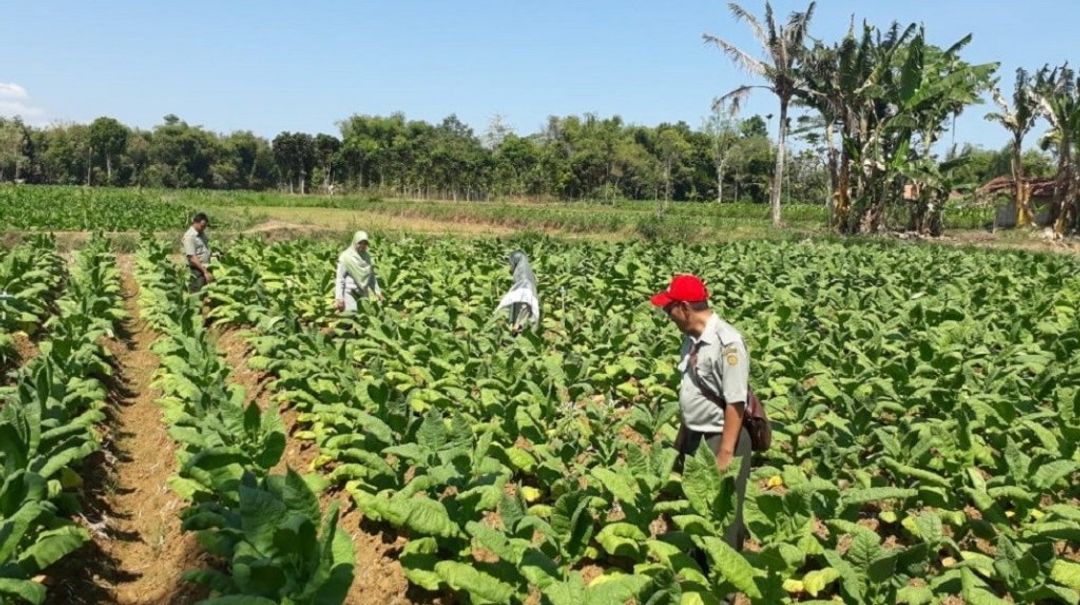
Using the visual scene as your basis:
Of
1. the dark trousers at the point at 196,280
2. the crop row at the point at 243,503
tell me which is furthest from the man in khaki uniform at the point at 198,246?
the crop row at the point at 243,503

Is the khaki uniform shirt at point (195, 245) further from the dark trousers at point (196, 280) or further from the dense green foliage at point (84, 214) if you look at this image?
the dense green foliage at point (84, 214)

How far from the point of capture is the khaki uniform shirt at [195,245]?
11.8m

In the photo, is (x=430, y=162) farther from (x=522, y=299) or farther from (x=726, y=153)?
(x=522, y=299)

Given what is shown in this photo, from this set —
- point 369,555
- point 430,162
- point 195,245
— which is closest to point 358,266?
point 195,245

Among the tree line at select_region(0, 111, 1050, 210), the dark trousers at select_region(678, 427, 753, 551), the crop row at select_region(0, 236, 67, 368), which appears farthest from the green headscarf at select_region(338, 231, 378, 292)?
the tree line at select_region(0, 111, 1050, 210)

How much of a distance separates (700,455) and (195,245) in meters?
9.59

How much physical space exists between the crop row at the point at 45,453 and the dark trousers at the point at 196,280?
3509 millimetres

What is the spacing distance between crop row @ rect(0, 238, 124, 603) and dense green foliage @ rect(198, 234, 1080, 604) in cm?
152

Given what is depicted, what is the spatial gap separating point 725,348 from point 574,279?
9.18 metres

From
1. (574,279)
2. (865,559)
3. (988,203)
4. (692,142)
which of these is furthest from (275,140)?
(865,559)

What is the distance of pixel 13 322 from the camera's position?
9461mm

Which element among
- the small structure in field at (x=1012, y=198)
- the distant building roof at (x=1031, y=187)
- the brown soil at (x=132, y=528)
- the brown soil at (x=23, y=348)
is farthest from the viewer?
the distant building roof at (x=1031, y=187)

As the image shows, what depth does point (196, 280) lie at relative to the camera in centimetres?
1277

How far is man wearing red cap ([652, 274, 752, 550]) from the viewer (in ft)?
14.4
